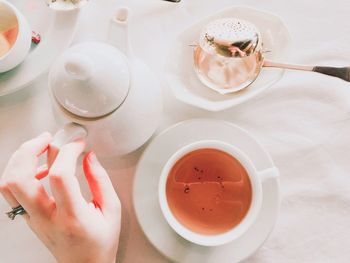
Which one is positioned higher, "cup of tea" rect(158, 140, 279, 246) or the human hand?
the human hand

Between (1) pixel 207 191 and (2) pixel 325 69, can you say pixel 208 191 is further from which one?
(2) pixel 325 69

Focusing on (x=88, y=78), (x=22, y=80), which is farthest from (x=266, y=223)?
(x=22, y=80)

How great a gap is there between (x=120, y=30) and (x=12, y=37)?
0.28m

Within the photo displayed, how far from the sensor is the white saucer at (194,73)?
0.86m

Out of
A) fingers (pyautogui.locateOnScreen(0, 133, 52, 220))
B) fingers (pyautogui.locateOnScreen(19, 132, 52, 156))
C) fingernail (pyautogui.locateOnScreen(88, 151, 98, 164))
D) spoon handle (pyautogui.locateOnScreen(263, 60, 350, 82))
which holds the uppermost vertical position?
fingers (pyautogui.locateOnScreen(19, 132, 52, 156))

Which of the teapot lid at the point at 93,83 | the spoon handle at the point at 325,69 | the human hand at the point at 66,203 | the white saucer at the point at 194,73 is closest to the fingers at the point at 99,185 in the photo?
the human hand at the point at 66,203

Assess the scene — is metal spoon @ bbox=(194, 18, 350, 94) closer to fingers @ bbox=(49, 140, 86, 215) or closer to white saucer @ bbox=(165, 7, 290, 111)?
white saucer @ bbox=(165, 7, 290, 111)

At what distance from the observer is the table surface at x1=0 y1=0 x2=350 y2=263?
87 centimetres

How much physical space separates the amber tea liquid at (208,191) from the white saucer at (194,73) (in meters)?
0.11

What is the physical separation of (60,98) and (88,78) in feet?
0.21

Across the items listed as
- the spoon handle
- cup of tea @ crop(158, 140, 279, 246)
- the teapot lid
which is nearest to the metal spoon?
the spoon handle

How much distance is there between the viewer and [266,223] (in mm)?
826

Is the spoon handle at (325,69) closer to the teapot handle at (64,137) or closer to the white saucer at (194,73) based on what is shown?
the white saucer at (194,73)

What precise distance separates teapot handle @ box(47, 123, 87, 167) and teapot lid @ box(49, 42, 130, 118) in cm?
3
